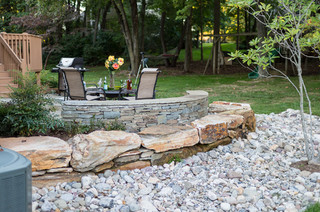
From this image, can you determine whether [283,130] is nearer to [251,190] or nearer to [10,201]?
[251,190]

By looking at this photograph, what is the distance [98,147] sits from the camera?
4.21 m

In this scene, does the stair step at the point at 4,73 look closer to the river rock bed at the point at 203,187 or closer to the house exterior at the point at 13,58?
the house exterior at the point at 13,58

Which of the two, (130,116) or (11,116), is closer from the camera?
(11,116)

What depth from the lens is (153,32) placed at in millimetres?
22422

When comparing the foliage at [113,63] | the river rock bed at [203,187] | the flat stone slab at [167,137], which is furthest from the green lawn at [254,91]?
the flat stone slab at [167,137]

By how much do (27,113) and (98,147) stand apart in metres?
1.02

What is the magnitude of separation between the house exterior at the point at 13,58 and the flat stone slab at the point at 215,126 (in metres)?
4.51

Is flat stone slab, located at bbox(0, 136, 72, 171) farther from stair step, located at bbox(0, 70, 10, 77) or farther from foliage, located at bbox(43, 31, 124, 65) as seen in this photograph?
foliage, located at bbox(43, 31, 124, 65)

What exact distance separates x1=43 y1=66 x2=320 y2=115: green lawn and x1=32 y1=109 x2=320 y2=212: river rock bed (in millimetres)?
3242

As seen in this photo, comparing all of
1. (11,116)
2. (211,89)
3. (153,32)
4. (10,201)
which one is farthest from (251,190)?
(153,32)

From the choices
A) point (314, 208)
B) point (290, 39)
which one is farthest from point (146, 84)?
point (314, 208)

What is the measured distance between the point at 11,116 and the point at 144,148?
5.62 ft

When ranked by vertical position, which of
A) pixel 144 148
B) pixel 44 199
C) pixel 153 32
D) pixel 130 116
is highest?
pixel 153 32

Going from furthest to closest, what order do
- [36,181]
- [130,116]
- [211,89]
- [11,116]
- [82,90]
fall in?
[211,89], [82,90], [130,116], [11,116], [36,181]
